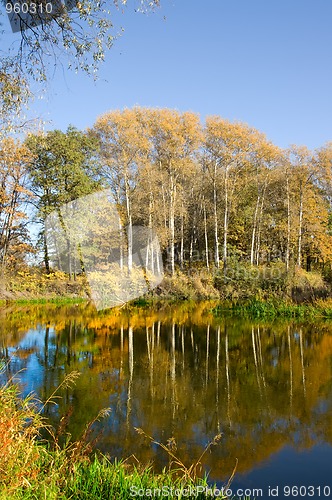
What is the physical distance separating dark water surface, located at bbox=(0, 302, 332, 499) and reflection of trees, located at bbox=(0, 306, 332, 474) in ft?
0.06

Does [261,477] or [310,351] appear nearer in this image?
[261,477]

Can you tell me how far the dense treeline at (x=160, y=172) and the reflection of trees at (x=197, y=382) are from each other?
1111 centimetres

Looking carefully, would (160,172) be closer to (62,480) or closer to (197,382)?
(197,382)

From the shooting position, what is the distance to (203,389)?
23.9 feet

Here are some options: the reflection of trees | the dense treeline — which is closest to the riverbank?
the dense treeline

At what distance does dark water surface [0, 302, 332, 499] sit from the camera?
4734 millimetres

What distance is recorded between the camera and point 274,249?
3328 centimetres

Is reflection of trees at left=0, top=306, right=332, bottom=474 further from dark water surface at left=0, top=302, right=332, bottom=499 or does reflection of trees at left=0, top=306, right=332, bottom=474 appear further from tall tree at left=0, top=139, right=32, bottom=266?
tall tree at left=0, top=139, right=32, bottom=266

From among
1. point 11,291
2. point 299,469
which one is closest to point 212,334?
point 299,469

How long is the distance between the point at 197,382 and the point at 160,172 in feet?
67.7

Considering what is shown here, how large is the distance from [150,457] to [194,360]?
4.97 m

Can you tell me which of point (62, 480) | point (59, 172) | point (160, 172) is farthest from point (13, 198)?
point (62, 480)

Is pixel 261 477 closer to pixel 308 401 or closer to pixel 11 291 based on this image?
pixel 308 401

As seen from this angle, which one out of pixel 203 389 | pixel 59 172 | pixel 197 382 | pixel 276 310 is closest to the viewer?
pixel 203 389
